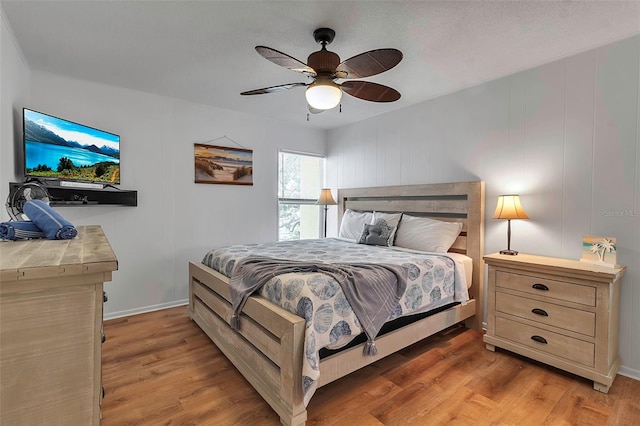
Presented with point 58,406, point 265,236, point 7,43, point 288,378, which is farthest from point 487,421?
point 7,43

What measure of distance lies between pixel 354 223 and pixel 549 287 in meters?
2.24

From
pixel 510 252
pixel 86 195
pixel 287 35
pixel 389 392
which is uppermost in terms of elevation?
pixel 287 35

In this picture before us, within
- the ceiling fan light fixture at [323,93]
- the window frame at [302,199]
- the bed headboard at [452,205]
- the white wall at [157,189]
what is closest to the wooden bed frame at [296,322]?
the bed headboard at [452,205]

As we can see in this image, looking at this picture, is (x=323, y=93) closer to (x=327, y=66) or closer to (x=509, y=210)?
(x=327, y=66)

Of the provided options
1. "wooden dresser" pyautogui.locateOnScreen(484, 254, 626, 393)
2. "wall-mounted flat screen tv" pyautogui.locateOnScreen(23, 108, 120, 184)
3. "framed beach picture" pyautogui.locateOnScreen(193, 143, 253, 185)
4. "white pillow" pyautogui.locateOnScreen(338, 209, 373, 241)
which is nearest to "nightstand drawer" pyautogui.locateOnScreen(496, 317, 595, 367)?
"wooden dresser" pyautogui.locateOnScreen(484, 254, 626, 393)

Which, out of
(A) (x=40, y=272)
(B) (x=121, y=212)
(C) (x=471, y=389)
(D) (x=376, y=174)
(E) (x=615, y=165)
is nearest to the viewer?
(A) (x=40, y=272)

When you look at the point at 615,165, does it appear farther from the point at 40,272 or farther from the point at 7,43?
the point at 7,43

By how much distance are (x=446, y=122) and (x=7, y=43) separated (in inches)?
154

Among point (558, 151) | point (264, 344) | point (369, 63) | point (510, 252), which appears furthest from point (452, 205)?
point (264, 344)

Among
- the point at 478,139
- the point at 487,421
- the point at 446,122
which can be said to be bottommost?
the point at 487,421

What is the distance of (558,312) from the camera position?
2.24 m

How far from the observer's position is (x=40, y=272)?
0.76 m

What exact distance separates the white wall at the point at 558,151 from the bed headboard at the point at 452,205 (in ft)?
0.43

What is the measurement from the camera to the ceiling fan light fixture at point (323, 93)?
2.03 m
